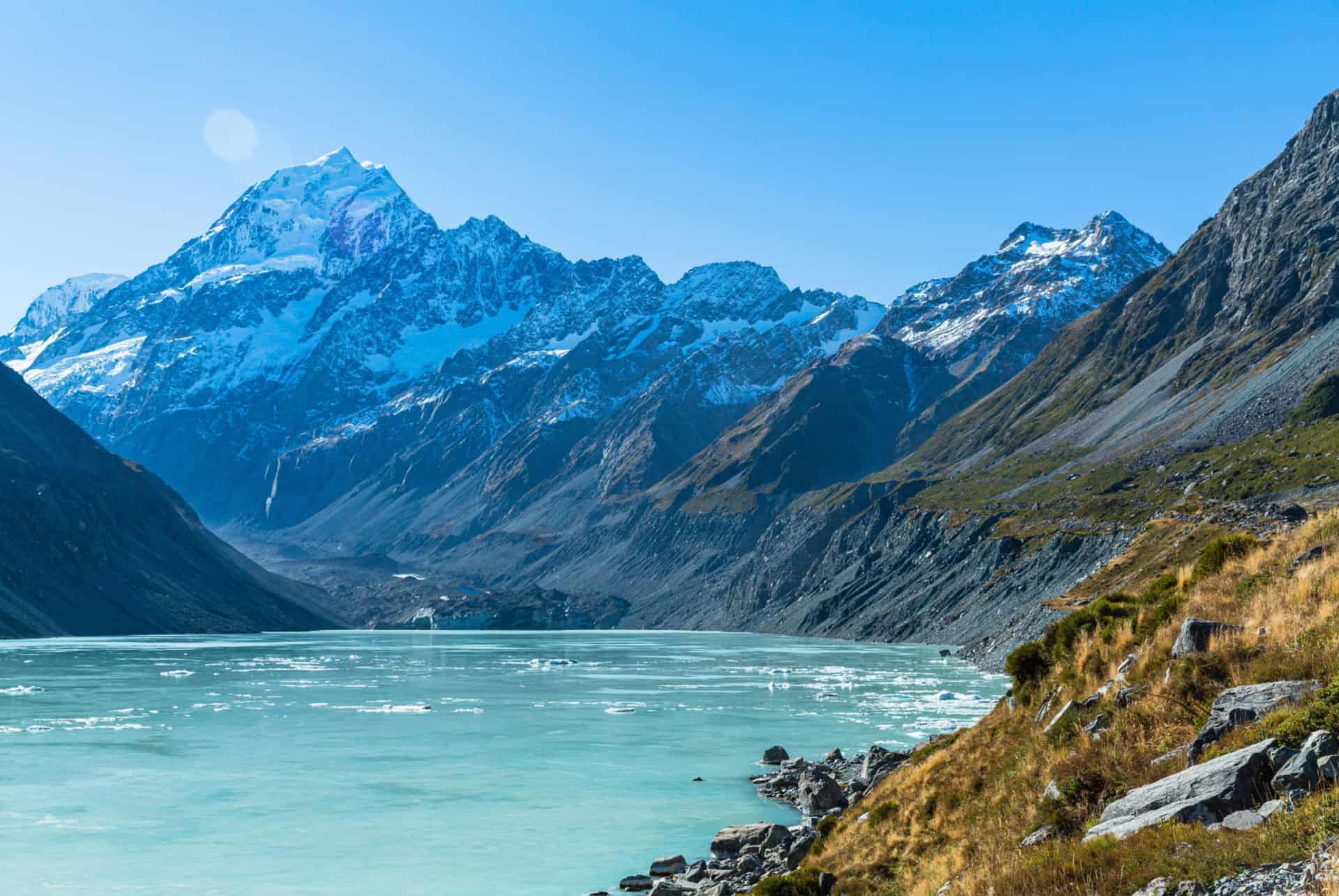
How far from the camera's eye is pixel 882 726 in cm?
7194

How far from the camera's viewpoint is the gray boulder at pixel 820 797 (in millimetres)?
42906

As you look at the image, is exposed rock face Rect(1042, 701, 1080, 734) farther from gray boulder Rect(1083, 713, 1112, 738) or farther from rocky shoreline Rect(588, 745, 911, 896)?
rocky shoreline Rect(588, 745, 911, 896)

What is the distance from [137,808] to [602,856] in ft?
70.6

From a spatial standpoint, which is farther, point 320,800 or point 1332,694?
point 320,800

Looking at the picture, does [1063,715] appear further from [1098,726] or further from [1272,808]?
[1272,808]

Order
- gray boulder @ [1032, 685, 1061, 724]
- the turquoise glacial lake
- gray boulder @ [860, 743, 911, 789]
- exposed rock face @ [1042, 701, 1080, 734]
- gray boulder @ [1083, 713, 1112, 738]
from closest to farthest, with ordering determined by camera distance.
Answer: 1. gray boulder @ [1083, 713, 1112, 738]
2. exposed rock face @ [1042, 701, 1080, 734]
3. gray boulder @ [1032, 685, 1061, 724]
4. the turquoise glacial lake
5. gray boulder @ [860, 743, 911, 789]

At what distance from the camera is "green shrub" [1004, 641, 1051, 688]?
29062 mm

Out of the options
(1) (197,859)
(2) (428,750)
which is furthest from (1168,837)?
(2) (428,750)

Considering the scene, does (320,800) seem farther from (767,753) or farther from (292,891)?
(767,753)

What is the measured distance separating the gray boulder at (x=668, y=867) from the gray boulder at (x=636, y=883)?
53 centimetres

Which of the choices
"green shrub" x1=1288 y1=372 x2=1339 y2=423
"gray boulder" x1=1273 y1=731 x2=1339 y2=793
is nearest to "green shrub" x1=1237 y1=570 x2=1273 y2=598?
"gray boulder" x1=1273 y1=731 x2=1339 y2=793

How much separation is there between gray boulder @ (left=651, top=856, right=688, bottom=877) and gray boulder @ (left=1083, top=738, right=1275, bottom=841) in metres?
20.4

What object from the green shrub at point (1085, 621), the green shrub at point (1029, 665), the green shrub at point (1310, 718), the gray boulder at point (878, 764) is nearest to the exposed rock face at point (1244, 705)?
the green shrub at point (1310, 718)

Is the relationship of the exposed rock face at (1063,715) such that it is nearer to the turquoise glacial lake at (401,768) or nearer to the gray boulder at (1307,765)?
the gray boulder at (1307,765)
